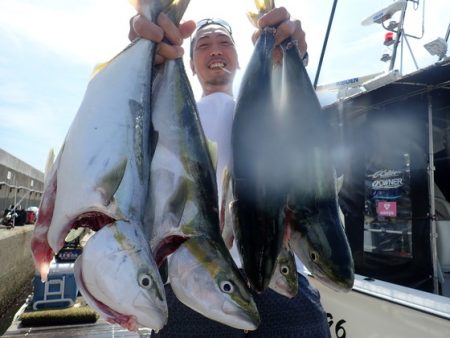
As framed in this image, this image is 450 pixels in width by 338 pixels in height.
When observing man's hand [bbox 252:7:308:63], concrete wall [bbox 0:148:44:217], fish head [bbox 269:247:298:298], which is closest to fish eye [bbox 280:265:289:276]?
fish head [bbox 269:247:298:298]

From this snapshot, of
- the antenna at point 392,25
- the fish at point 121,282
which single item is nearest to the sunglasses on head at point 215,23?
the fish at point 121,282

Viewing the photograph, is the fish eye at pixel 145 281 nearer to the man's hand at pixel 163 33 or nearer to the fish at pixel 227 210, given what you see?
the fish at pixel 227 210

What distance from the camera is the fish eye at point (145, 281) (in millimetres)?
1139

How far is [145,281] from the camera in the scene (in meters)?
1.15

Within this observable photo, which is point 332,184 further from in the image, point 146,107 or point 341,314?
point 341,314

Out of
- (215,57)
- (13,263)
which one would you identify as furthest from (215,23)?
(13,263)

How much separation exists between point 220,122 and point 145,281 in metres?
0.97

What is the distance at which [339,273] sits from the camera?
143cm

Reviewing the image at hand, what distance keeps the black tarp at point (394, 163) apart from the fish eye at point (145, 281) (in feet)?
9.68

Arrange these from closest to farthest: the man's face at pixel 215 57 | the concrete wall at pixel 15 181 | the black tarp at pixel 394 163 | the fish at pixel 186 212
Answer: the fish at pixel 186 212
the man's face at pixel 215 57
the black tarp at pixel 394 163
the concrete wall at pixel 15 181

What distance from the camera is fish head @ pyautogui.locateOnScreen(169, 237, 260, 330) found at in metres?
1.21

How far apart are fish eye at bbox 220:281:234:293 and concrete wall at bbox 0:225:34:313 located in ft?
31.7

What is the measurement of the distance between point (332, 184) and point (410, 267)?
2393 mm

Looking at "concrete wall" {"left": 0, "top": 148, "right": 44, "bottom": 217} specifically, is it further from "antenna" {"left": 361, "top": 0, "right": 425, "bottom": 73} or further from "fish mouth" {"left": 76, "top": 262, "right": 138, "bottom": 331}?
"fish mouth" {"left": 76, "top": 262, "right": 138, "bottom": 331}
